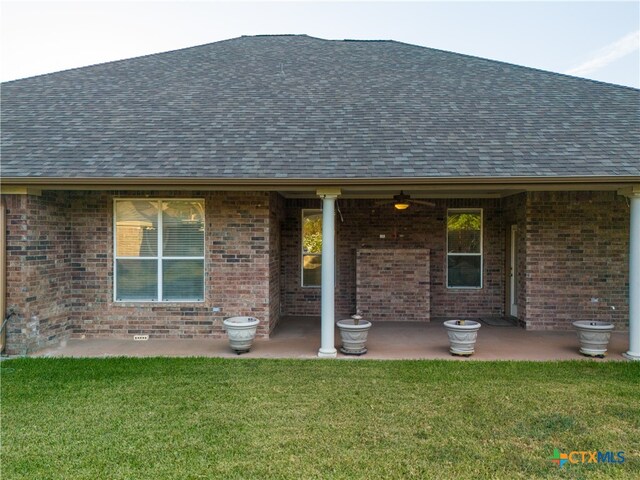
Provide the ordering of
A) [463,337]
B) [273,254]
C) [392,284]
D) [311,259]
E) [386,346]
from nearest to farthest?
[463,337]
[386,346]
[273,254]
[392,284]
[311,259]

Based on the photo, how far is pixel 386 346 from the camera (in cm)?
716

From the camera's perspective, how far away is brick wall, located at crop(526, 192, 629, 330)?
8.33m

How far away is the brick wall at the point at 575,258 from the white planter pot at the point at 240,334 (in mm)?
5788

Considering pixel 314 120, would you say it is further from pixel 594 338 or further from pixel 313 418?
pixel 594 338

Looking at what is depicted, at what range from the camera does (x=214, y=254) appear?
7.58 m

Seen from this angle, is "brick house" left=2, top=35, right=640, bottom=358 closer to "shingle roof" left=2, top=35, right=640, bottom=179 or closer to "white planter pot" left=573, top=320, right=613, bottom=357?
"shingle roof" left=2, top=35, right=640, bottom=179

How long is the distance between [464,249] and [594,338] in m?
3.92

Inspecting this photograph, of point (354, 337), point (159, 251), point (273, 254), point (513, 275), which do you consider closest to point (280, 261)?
point (273, 254)

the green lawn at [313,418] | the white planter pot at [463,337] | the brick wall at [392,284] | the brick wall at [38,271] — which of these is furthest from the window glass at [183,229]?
the white planter pot at [463,337]

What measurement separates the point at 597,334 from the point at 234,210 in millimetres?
6502

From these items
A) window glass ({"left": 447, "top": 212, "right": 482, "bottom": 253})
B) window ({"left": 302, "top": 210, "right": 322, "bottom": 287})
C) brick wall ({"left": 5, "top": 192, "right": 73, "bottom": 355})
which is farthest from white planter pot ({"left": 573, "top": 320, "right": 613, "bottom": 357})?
brick wall ({"left": 5, "top": 192, "right": 73, "bottom": 355})

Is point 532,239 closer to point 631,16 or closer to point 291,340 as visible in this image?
point 291,340

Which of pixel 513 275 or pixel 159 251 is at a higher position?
pixel 159 251

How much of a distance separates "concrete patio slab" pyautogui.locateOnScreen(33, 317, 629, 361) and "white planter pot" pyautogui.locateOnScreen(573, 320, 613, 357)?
15cm
